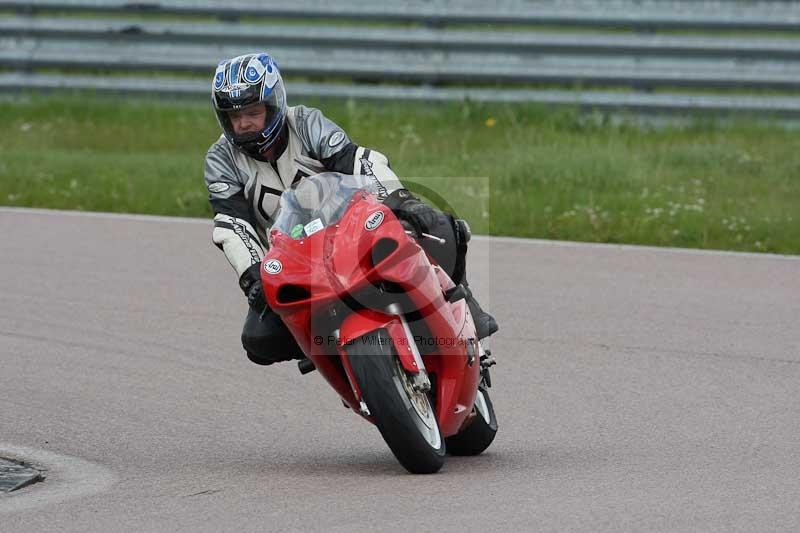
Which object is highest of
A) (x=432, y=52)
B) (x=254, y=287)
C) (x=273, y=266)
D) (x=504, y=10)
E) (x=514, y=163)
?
(x=273, y=266)

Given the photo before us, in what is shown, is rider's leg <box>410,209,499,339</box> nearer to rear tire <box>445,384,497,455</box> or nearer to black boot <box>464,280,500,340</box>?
black boot <box>464,280,500,340</box>

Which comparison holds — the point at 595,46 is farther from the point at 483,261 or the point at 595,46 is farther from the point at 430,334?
the point at 430,334

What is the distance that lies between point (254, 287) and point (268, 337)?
28 cm

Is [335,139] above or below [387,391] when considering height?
above

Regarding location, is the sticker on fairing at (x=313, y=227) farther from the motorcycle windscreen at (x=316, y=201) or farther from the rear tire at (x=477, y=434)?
the rear tire at (x=477, y=434)

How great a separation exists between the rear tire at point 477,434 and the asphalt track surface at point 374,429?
0.24ft

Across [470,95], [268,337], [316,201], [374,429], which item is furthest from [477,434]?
[470,95]

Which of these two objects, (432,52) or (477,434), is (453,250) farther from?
(432,52)

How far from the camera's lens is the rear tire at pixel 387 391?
5281 millimetres

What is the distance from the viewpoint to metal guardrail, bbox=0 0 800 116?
13.7 meters

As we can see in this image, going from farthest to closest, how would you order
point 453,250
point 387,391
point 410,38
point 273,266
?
point 410,38
point 453,250
point 273,266
point 387,391

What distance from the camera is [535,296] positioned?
371 inches

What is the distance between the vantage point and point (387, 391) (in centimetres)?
528

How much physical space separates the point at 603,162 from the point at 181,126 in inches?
171
